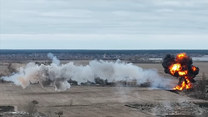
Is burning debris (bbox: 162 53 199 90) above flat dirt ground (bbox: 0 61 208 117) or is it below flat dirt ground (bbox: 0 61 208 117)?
above

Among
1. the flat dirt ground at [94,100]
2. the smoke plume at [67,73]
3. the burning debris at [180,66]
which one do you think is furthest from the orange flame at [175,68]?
the smoke plume at [67,73]

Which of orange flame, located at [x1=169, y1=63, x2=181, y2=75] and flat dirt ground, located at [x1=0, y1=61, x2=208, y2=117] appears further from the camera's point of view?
orange flame, located at [x1=169, y1=63, x2=181, y2=75]

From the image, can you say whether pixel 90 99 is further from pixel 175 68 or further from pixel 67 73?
pixel 175 68

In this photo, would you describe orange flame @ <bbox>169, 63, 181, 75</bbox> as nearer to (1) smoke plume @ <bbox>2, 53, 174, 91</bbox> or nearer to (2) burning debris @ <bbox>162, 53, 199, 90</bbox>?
(2) burning debris @ <bbox>162, 53, 199, 90</bbox>

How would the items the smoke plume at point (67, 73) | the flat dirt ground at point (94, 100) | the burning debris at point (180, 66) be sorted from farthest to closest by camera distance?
1. the burning debris at point (180, 66)
2. the smoke plume at point (67, 73)
3. the flat dirt ground at point (94, 100)

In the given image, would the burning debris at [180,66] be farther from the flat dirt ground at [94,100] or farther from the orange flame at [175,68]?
the flat dirt ground at [94,100]

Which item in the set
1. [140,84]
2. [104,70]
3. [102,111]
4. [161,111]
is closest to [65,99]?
[104,70]

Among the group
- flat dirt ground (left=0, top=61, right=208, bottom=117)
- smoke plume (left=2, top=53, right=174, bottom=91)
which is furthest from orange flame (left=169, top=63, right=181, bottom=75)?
smoke plume (left=2, top=53, right=174, bottom=91)

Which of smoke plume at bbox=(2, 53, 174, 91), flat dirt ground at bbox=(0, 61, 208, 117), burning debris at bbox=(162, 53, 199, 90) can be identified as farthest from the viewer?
burning debris at bbox=(162, 53, 199, 90)

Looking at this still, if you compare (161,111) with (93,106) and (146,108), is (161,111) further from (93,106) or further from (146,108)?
(93,106)
